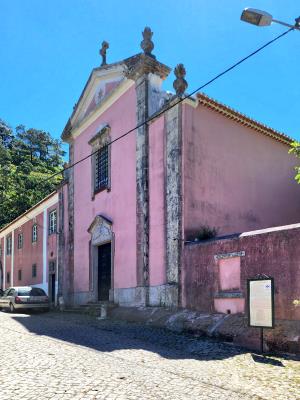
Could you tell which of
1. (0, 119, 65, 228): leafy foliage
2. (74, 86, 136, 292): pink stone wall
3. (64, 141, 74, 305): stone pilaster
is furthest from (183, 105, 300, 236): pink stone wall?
(0, 119, 65, 228): leafy foliage

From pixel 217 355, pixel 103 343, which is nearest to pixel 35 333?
pixel 103 343

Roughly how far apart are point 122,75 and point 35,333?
1043 cm

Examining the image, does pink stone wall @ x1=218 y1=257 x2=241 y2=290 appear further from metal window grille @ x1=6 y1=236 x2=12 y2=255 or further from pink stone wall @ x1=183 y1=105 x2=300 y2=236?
metal window grille @ x1=6 y1=236 x2=12 y2=255

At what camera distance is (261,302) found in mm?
8938

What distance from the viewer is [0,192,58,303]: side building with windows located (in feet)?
81.2

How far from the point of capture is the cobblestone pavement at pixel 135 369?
580cm

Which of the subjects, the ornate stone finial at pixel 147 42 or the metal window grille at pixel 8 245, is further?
the metal window grille at pixel 8 245

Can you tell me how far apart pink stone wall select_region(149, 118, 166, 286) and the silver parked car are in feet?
24.8

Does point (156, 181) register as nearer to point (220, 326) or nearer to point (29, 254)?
point (220, 326)

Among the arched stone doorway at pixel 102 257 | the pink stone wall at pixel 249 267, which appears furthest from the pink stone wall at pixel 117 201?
the pink stone wall at pixel 249 267

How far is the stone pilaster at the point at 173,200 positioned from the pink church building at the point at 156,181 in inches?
1.2

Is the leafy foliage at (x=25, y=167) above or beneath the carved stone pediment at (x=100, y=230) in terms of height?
above

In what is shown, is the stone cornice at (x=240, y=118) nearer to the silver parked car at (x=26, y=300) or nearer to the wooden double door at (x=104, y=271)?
the wooden double door at (x=104, y=271)

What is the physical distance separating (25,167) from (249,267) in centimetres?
5082
